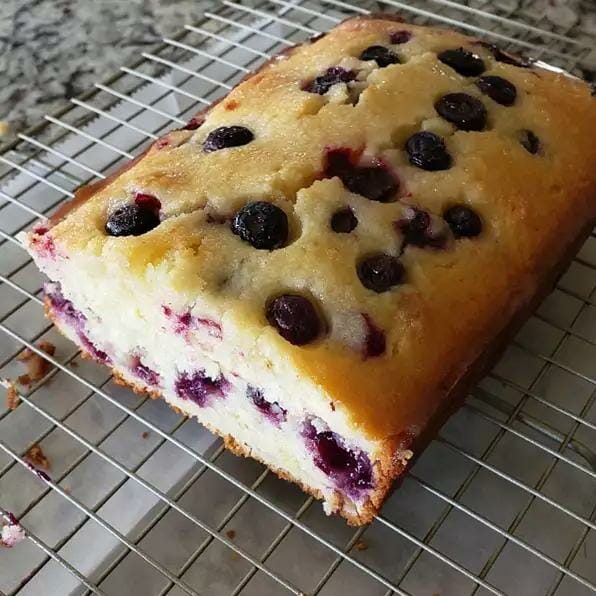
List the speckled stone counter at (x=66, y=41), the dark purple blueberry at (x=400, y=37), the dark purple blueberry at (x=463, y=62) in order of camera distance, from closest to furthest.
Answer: the dark purple blueberry at (x=463, y=62) → the dark purple blueberry at (x=400, y=37) → the speckled stone counter at (x=66, y=41)

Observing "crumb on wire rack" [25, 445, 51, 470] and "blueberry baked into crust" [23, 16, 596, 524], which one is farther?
"crumb on wire rack" [25, 445, 51, 470]

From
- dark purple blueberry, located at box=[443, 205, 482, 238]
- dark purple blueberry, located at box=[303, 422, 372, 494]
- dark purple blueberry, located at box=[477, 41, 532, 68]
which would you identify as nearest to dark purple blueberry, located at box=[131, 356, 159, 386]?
dark purple blueberry, located at box=[303, 422, 372, 494]

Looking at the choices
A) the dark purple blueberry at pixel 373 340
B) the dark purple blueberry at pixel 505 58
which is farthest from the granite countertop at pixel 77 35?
the dark purple blueberry at pixel 373 340

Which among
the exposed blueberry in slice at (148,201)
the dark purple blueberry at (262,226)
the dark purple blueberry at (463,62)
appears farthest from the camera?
the dark purple blueberry at (463,62)

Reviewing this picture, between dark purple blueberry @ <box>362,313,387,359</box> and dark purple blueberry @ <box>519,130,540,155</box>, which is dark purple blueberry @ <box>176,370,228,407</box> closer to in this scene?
dark purple blueberry @ <box>362,313,387,359</box>

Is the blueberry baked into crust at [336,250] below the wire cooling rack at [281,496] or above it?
above

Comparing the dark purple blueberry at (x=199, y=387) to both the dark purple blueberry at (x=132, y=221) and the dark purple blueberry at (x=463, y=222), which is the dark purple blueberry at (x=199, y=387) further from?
the dark purple blueberry at (x=463, y=222)
